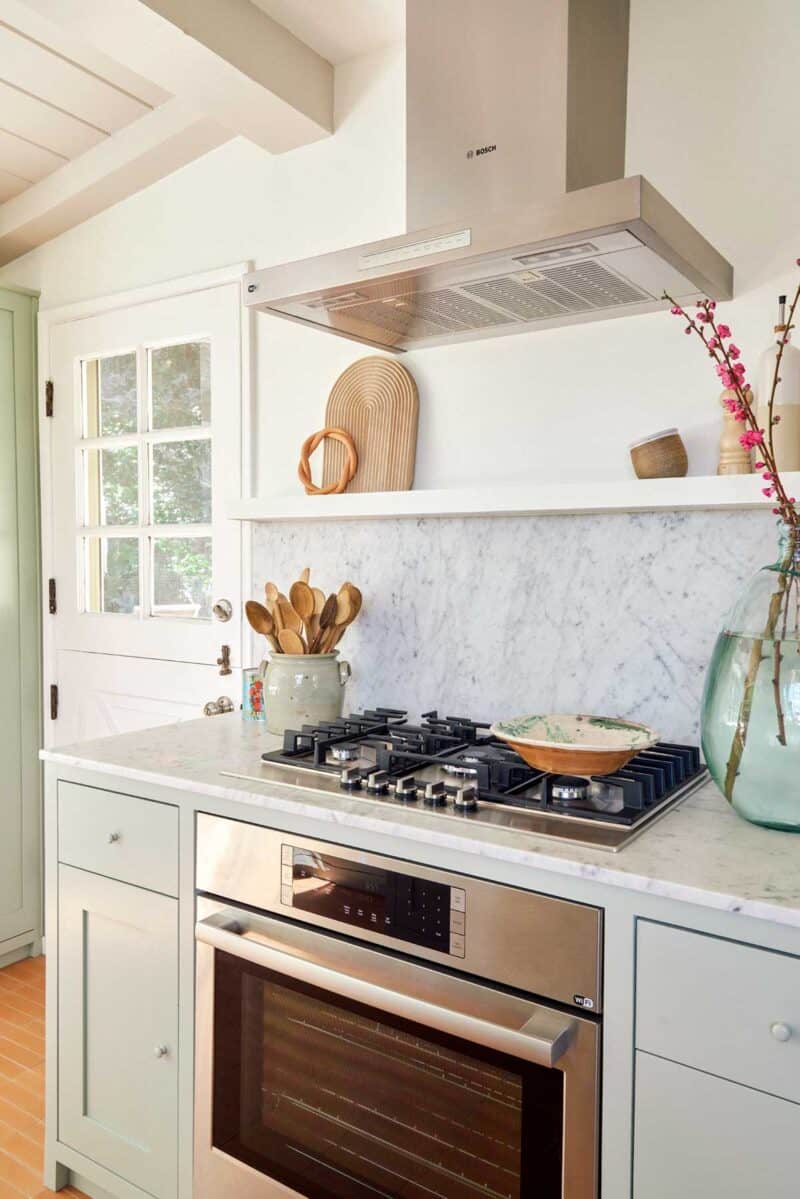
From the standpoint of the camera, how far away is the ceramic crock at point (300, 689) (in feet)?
6.42

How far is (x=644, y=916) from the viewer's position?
1144 millimetres

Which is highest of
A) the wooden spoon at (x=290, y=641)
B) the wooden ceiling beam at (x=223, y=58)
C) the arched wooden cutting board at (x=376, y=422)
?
the wooden ceiling beam at (x=223, y=58)

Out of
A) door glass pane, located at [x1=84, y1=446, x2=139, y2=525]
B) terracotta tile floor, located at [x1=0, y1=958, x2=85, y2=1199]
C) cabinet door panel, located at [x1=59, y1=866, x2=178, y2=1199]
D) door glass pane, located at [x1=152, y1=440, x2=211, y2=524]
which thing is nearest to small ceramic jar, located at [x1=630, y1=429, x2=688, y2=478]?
cabinet door panel, located at [x1=59, y1=866, x2=178, y2=1199]

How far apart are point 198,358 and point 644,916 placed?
6.71 feet

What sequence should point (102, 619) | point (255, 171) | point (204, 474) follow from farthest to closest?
1. point (102, 619)
2. point (204, 474)
3. point (255, 171)

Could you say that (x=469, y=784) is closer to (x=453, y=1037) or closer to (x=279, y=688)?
(x=453, y=1037)

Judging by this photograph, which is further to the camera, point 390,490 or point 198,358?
point 198,358

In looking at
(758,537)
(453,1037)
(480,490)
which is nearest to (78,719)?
(480,490)

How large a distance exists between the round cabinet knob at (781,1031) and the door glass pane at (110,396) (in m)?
2.40

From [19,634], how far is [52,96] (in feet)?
5.37

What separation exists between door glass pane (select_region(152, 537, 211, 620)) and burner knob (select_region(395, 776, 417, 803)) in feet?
4.17

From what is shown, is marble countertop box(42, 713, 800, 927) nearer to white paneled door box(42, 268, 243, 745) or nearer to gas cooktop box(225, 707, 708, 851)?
gas cooktop box(225, 707, 708, 851)

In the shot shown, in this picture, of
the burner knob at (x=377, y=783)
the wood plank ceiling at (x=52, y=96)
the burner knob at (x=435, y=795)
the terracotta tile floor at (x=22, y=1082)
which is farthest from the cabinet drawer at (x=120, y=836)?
the wood plank ceiling at (x=52, y=96)

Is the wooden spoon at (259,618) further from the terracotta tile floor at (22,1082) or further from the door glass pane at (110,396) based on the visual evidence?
the terracotta tile floor at (22,1082)
